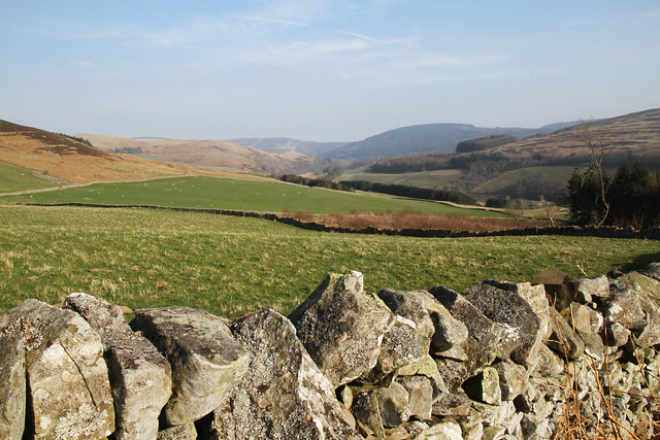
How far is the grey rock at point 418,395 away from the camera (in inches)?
158

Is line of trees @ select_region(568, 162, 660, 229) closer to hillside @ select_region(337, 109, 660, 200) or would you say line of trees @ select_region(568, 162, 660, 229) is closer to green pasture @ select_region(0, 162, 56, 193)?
green pasture @ select_region(0, 162, 56, 193)


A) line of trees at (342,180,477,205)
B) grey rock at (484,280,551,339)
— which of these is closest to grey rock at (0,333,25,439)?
grey rock at (484,280,551,339)

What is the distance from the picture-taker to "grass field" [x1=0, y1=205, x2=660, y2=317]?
33.8 feet

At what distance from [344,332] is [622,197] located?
5613 cm

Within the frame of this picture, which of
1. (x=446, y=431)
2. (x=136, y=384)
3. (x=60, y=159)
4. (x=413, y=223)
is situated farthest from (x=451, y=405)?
(x=60, y=159)

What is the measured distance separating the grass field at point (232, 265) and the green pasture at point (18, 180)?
1875 inches

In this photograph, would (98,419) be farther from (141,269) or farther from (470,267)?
(470,267)

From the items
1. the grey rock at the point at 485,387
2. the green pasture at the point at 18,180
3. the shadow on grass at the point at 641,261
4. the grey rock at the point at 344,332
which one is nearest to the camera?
the grey rock at the point at 344,332

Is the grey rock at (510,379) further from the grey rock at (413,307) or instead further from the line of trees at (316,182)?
the line of trees at (316,182)

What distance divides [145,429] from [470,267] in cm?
1423

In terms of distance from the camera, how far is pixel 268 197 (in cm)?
7050

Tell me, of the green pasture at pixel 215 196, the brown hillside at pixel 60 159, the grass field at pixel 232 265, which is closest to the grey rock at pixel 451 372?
the grass field at pixel 232 265

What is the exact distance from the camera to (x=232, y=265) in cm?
1405

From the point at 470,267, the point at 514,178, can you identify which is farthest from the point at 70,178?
the point at 514,178
